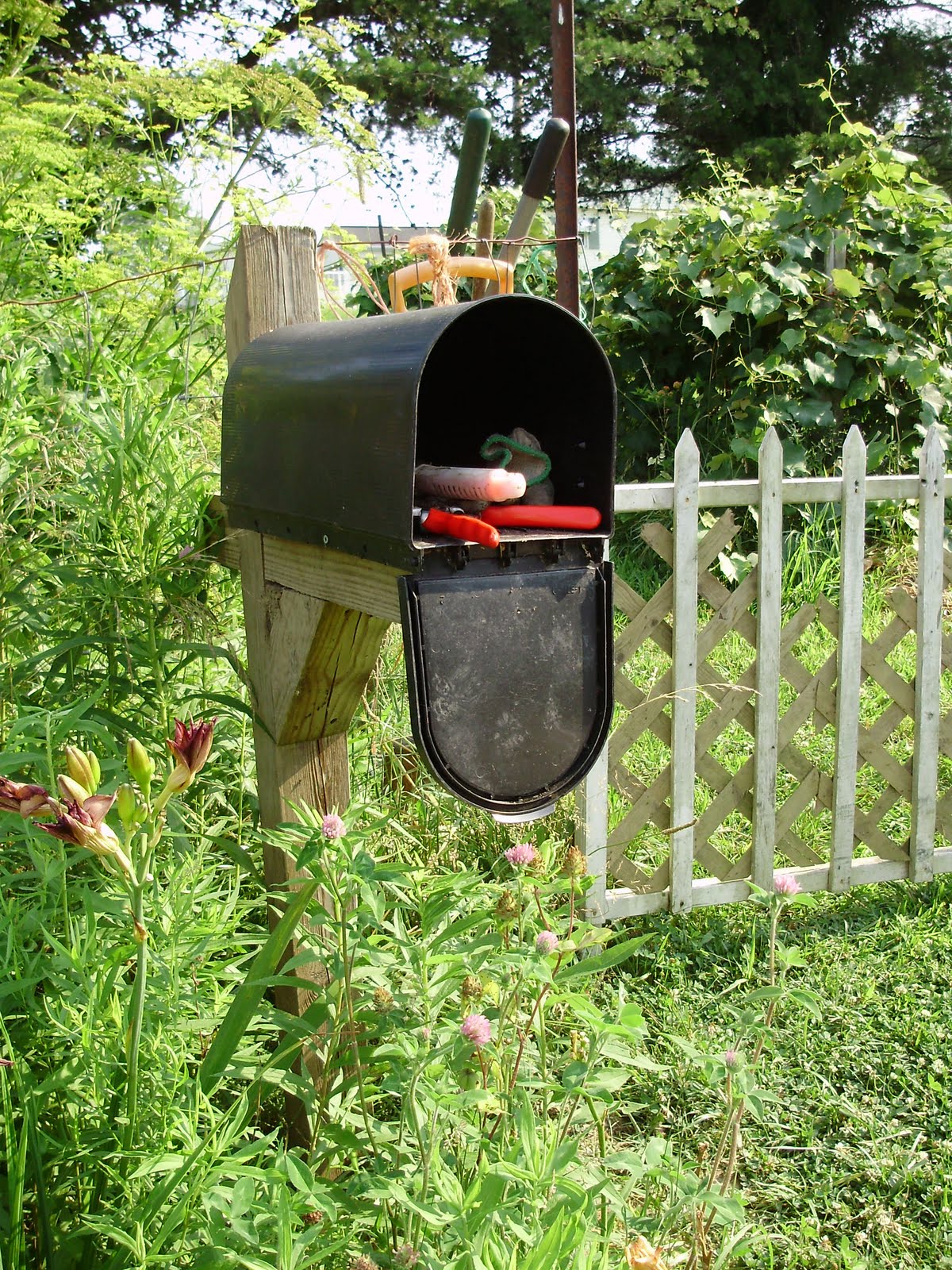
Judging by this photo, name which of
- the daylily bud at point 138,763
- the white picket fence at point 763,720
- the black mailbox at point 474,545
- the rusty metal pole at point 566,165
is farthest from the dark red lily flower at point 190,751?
the rusty metal pole at point 566,165

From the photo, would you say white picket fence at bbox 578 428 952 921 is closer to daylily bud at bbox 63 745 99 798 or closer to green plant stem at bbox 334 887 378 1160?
green plant stem at bbox 334 887 378 1160

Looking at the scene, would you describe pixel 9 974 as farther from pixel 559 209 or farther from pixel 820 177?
pixel 820 177

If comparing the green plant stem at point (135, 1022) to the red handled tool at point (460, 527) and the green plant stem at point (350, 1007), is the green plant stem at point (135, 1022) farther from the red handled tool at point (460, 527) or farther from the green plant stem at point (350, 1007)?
the red handled tool at point (460, 527)

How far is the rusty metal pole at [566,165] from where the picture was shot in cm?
292

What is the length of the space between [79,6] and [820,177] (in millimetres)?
7323

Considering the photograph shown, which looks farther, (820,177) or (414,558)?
(820,177)

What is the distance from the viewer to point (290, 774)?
6.23 feet

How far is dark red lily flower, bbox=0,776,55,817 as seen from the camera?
116cm

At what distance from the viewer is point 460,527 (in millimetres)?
1289

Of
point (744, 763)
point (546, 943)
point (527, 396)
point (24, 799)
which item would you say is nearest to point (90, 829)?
point (24, 799)

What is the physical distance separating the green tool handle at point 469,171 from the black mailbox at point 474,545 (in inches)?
17.3

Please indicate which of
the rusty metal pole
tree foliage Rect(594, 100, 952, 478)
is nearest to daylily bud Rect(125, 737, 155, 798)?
the rusty metal pole

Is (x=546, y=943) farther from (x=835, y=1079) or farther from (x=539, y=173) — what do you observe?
(x=835, y=1079)

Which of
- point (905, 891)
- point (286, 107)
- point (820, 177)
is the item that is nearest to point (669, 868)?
point (905, 891)
